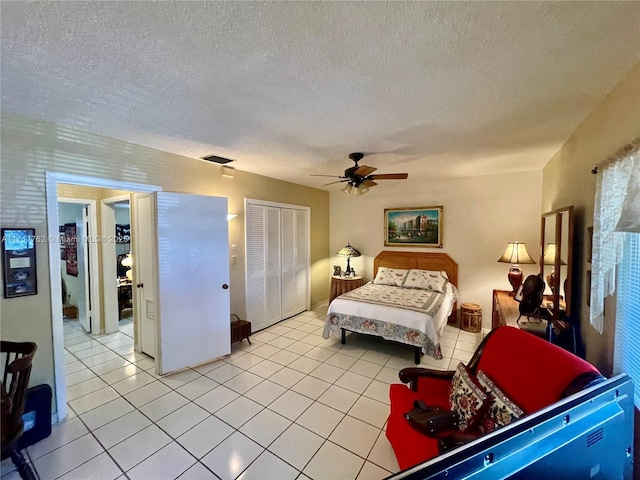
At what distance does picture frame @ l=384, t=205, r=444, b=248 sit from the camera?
14.7 feet

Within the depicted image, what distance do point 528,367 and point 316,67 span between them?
2.00m

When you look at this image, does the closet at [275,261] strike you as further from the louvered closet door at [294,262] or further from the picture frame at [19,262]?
the picture frame at [19,262]

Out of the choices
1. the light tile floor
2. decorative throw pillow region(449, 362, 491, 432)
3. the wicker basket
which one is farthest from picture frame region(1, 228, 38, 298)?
the wicker basket

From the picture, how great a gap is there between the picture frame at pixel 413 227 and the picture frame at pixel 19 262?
455 centimetres

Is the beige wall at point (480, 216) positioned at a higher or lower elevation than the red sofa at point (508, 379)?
higher

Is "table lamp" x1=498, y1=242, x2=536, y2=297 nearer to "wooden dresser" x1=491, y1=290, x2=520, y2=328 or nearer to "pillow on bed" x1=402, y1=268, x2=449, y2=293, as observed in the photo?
"wooden dresser" x1=491, y1=290, x2=520, y2=328

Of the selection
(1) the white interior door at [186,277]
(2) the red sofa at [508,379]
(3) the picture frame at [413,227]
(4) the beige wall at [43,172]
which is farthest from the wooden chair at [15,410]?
(3) the picture frame at [413,227]

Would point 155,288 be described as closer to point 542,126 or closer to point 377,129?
point 377,129

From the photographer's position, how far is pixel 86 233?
367 centimetres

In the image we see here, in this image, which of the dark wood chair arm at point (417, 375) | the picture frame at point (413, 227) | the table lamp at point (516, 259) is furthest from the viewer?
the picture frame at point (413, 227)

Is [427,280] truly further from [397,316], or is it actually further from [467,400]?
[467,400]

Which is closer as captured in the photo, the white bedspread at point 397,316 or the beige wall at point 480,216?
the white bedspread at point 397,316

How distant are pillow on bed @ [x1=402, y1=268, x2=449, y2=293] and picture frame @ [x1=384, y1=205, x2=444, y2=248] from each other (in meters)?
0.52

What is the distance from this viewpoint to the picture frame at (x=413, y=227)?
4.49m
